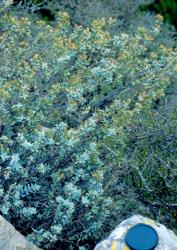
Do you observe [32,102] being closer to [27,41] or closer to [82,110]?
[82,110]

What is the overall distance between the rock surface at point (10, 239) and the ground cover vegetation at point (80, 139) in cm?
19

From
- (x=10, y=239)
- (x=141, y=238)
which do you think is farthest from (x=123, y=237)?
(x=10, y=239)

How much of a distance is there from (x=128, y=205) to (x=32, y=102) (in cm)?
79

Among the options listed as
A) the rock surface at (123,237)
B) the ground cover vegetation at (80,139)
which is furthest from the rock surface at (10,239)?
the rock surface at (123,237)

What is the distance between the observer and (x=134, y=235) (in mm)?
2078

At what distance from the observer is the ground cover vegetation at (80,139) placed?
2.80 meters

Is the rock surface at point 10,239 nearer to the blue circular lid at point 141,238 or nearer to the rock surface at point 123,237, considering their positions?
the rock surface at point 123,237

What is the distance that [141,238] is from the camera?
2070 mm

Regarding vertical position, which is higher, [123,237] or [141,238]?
[141,238]

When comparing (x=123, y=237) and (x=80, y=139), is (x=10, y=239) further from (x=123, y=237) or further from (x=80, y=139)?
(x=80, y=139)

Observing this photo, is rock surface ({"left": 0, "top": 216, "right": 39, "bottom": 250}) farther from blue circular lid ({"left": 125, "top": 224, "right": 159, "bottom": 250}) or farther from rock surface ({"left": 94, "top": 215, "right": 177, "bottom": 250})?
blue circular lid ({"left": 125, "top": 224, "right": 159, "bottom": 250})

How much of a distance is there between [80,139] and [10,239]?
28.7 inches

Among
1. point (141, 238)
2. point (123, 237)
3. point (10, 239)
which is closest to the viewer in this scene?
point (141, 238)

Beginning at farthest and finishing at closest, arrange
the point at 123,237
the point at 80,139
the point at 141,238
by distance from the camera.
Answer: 1. the point at 80,139
2. the point at 123,237
3. the point at 141,238
